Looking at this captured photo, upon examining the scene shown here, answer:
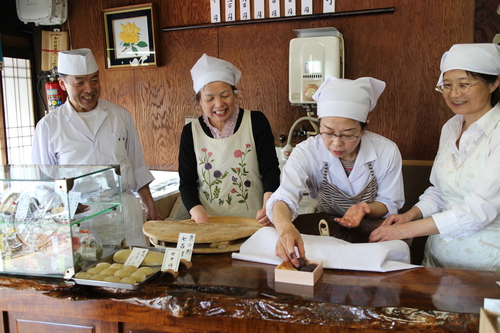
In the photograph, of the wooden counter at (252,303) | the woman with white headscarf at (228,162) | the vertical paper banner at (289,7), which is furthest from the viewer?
the vertical paper banner at (289,7)

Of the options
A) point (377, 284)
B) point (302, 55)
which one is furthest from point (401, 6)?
point (377, 284)

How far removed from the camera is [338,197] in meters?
2.14

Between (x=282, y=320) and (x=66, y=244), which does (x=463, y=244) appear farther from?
(x=66, y=244)

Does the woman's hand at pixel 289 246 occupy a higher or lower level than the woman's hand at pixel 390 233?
higher

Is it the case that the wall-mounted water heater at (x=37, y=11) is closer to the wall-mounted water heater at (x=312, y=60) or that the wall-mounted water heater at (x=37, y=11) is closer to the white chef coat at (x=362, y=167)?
the wall-mounted water heater at (x=312, y=60)

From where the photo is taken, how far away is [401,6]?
3.61 meters

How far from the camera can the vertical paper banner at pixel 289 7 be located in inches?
152

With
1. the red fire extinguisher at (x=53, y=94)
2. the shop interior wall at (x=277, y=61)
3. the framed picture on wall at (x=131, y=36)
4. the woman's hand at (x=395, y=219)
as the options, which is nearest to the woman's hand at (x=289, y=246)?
the woman's hand at (x=395, y=219)

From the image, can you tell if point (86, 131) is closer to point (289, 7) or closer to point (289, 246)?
point (289, 246)

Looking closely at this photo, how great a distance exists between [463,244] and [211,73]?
144cm

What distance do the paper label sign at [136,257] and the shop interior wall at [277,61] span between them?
2600 mm

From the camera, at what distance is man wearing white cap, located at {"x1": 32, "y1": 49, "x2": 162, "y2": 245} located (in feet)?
8.49

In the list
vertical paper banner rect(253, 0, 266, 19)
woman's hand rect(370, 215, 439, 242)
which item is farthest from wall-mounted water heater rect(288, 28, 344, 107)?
woman's hand rect(370, 215, 439, 242)

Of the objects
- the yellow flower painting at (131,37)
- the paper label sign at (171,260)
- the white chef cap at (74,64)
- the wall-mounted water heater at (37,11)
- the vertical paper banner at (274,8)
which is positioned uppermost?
the wall-mounted water heater at (37,11)
